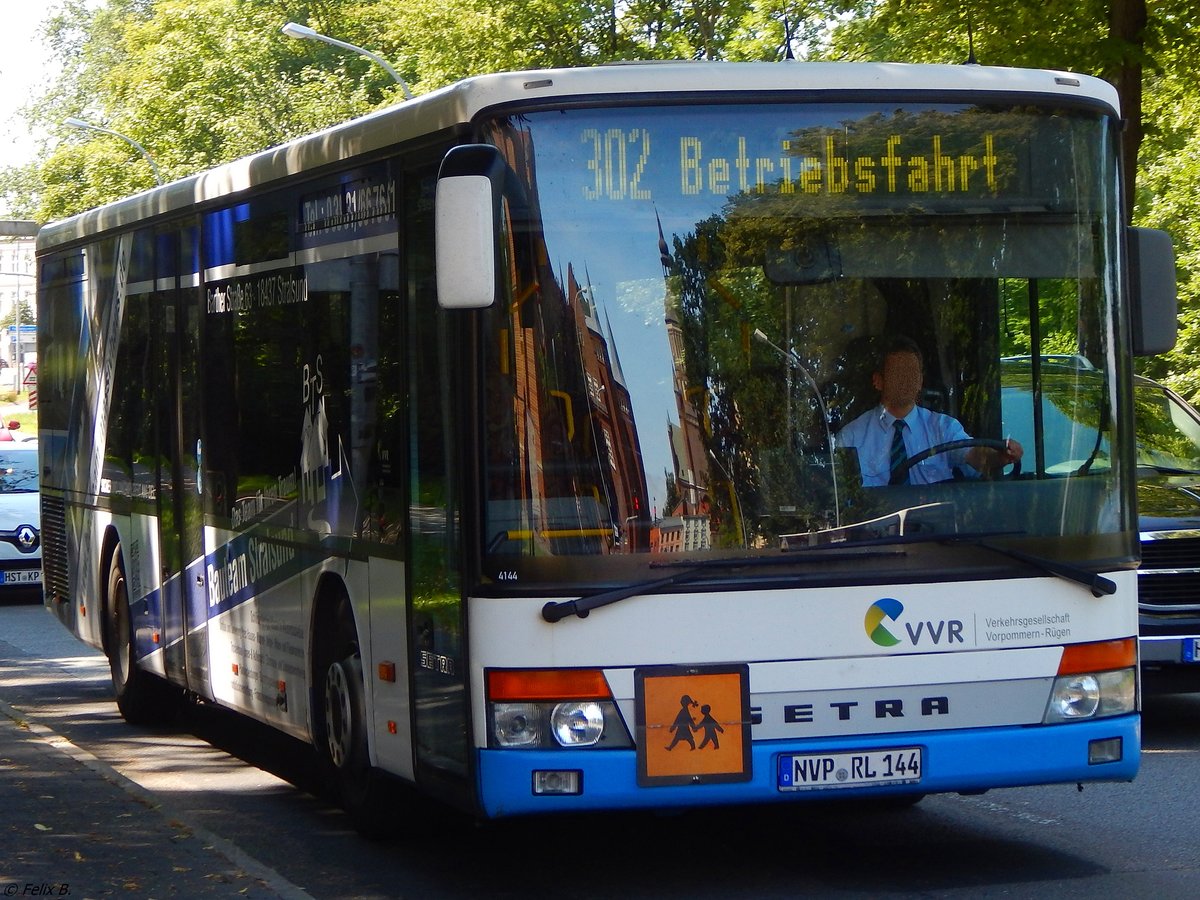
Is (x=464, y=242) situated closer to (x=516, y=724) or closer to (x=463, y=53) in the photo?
(x=516, y=724)

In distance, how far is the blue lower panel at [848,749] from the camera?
6508 millimetres

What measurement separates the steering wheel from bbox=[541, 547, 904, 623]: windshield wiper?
254mm

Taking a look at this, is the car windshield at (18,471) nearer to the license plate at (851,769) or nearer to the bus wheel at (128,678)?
the bus wheel at (128,678)

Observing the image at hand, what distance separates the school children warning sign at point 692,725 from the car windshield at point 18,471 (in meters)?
17.2

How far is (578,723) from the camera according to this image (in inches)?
257

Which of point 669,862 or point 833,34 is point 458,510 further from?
point 833,34

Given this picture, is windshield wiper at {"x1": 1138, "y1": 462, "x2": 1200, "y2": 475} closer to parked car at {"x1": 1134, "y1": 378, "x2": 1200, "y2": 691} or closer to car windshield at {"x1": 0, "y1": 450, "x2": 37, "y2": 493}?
parked car at {"x1": 1134, "y1": 378, "x2": 1200, "y2": 691}

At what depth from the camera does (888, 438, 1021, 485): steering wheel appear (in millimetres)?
6719

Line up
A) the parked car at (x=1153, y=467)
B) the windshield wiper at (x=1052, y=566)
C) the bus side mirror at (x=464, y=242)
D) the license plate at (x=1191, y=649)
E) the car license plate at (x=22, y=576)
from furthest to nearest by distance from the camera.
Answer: the car license plate at (x=22, y=576)
the license plate at (x=1191, y=649)
the parked car at (x=1153, y=467)
the windshield wiper at (x=1052, y=566)
the bus side mirror at (x=464, y=242)

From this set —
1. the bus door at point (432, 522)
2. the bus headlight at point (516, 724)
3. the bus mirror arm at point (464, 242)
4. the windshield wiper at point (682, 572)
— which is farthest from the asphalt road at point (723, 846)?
the bus mirror arm at point (464, 242)

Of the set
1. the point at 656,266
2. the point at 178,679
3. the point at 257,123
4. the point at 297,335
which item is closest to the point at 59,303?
the point at 178,679

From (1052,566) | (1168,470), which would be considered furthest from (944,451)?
(1168,470)

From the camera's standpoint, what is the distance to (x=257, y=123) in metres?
51.2

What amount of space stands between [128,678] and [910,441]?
22.4 feet
